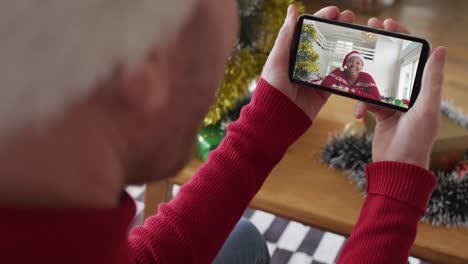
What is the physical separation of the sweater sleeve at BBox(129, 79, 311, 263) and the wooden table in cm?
16

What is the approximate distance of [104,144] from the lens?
0.30 metres

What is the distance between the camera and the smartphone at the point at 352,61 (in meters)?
0.63

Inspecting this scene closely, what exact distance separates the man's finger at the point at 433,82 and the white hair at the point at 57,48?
0.39 meters

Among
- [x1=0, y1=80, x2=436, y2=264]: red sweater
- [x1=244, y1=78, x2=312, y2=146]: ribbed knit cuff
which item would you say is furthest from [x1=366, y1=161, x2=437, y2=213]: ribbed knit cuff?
[x1=244, y1=78, x2=312, y2=146]: ribbed knit cuff

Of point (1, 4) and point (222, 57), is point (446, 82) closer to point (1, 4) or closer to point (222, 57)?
point (222, 57)

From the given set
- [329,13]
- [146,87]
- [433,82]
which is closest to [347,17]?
[329,13]

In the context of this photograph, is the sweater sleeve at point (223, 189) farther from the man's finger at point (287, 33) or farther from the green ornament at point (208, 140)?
the green ornament at point (208, 140)

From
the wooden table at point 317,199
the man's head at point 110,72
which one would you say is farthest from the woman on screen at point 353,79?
the man's head at point 110,72

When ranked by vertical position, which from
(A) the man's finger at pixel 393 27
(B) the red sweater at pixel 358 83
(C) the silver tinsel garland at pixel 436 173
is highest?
(A) the man's finger at pixel 393 27

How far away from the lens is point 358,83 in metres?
0.66

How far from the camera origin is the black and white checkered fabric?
115 cm

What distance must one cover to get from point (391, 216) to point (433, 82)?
15cm

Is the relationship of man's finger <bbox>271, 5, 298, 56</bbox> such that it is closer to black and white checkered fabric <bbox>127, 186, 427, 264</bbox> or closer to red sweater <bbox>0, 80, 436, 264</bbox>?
red sweater <bbox>0, 80, 436, 264</bbox>

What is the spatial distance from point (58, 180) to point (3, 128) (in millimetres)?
48
